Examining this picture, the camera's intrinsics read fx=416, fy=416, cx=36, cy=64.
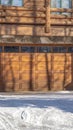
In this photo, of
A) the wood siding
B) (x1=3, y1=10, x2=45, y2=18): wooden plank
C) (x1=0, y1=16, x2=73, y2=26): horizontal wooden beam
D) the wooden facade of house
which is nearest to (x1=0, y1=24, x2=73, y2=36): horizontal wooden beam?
the wooden facade of house

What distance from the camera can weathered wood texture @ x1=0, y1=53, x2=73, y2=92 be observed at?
19.5 meters

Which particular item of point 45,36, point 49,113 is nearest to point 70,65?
point 45,36

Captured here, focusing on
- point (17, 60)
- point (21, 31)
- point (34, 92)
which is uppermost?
point (21, 31)

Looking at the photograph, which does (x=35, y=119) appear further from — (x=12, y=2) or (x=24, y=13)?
(x=12, y=2)

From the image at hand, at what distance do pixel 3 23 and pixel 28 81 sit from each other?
9.77ft

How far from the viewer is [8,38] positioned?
19047 mm

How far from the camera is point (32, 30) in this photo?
63.5 feet

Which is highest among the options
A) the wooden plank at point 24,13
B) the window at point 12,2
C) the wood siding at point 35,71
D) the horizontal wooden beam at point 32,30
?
the window at point 12,2

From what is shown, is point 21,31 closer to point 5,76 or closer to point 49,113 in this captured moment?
point 5,76

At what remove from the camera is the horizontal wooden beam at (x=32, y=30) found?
19078 millimetres

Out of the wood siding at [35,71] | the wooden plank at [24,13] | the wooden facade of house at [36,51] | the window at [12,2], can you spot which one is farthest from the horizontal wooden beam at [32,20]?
the wood siding at [35,71]

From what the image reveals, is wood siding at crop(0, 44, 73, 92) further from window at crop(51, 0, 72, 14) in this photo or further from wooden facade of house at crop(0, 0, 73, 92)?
window at crop(51, 0, 72, 14)

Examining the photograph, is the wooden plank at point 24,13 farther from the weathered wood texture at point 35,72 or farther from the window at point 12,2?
the weathered wood texture at point 35,72

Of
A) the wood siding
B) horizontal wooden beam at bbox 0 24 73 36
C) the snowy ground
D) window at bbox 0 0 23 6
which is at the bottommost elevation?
the wood siding
